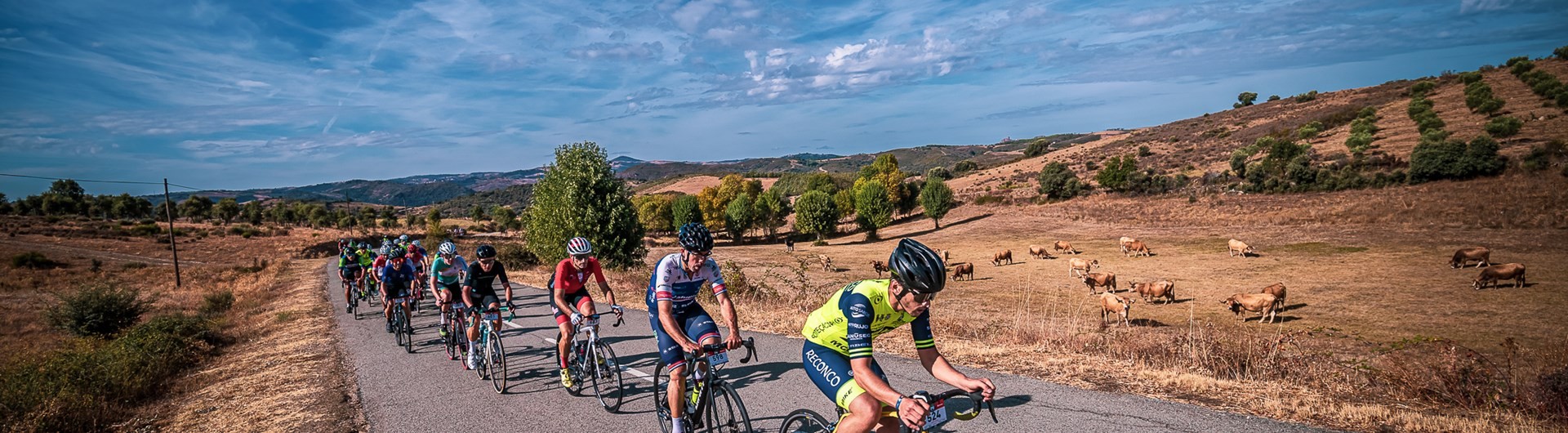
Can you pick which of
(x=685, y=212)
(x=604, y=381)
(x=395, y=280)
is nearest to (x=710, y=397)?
(x=604, y=381)

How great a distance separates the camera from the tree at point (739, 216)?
8006 centimetres

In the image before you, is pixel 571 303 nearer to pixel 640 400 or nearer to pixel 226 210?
pixel 640 400

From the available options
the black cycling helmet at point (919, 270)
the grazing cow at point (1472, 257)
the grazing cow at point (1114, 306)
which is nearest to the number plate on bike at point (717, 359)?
the black cycling helmet at point (919, 270)

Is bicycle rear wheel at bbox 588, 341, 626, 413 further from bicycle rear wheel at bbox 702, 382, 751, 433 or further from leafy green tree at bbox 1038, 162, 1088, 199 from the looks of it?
leafy green tree at bbox 1038, 162, 1088, 199

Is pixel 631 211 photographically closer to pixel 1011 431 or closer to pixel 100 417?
pixel 100 417

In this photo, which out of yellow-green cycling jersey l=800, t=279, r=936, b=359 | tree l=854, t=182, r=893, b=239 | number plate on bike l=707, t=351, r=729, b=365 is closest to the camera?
yellow-green cycling jersey l=800, t=279, r=936, b=359

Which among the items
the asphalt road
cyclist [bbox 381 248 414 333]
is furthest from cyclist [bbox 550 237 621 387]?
cyclist [bbox 381 248 414 333]

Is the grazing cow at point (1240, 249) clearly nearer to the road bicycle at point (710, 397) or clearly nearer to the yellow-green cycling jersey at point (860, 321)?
the road bicycle at point (710, 397)

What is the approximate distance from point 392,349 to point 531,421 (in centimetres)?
671

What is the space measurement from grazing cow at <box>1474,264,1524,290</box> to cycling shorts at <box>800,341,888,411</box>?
2997 cm

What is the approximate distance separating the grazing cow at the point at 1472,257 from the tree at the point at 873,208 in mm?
45188

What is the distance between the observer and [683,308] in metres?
6.02

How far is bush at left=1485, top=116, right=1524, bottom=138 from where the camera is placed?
52.0 m

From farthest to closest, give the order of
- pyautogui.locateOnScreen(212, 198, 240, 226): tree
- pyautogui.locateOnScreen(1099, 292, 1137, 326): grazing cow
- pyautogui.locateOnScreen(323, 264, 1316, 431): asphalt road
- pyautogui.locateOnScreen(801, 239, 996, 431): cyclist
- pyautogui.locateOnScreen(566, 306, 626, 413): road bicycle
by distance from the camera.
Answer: pyautogui.locateOnScreen(212, 198, 240, 226): tree, pyautogui.locateOnScreen(1099, 292, 1137, 326): grazing cow, pyautogui.locateOnScreen(566, 306, 626, 413): road bicycle, pyautogui.locateOnScreen(323, 264, 1316, 431): asphalt road, pyautogui.locateOnScreen(801, 239, 996, 431): cyclist
